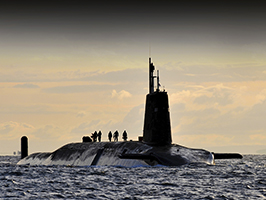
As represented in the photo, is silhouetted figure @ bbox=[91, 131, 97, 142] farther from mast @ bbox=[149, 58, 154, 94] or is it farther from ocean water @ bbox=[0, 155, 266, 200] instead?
ocean water @ bbox=[0, 155, 266, 200]

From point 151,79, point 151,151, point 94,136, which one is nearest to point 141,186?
point 151,151

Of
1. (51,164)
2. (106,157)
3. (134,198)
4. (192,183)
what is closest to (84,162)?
(106,157)

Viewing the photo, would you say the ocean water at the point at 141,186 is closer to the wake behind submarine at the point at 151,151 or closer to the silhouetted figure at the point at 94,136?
the wake behind submarine at the point at 151,151

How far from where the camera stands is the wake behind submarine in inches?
1243

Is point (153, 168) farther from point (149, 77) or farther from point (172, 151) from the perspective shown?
point (149, 77)

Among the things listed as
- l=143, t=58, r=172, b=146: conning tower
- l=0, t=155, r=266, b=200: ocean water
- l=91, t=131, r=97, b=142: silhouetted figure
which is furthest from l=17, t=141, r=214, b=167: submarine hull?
l=0, t=155, r=266, b=200: ocean water

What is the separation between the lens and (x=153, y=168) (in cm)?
3012

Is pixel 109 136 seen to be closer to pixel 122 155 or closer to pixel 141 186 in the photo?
pixel 122 155

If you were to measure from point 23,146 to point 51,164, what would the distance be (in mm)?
10849

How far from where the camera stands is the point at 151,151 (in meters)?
32.6

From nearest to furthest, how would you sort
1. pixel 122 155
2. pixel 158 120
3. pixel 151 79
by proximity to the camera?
pixel 122 155
pixel 158 120
pixel 151 79

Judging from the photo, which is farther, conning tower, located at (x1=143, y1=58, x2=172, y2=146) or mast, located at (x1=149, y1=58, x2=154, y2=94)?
mast, located at (x1=149, y1=58, x2=154, y2=94)

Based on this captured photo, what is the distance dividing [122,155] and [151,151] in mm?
2353

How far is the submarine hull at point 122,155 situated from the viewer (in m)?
31.3
